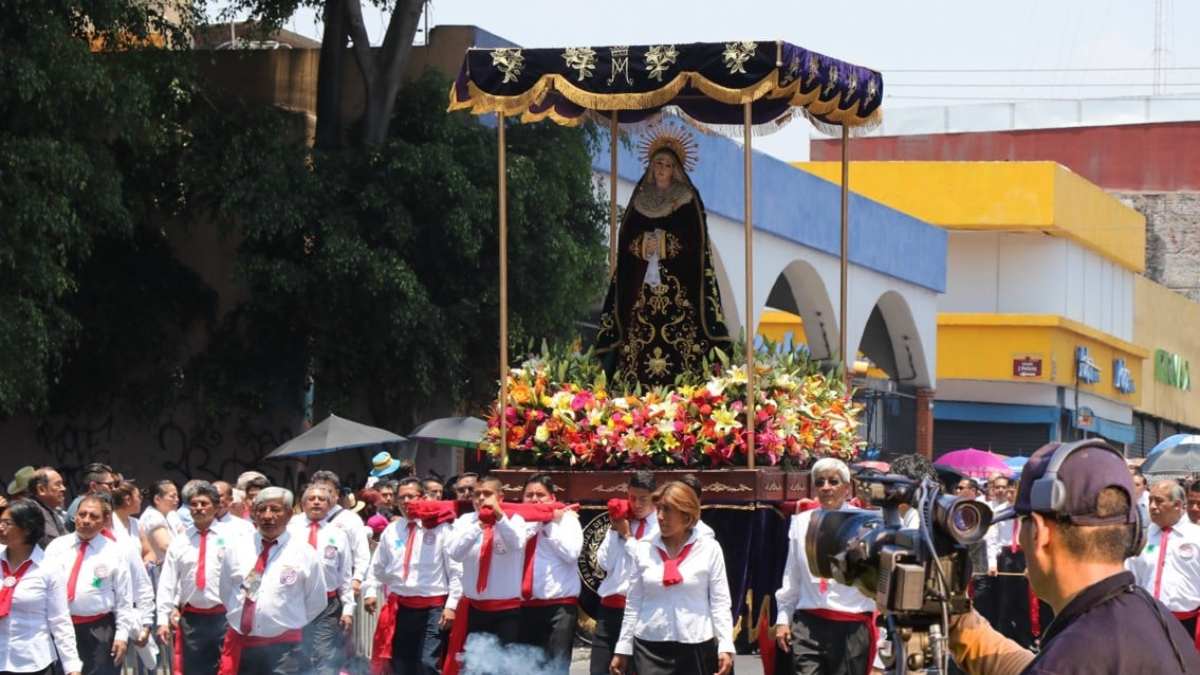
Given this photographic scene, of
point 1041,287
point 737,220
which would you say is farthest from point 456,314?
point 1041,287

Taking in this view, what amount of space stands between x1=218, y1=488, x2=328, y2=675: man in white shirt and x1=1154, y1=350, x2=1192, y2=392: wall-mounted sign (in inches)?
1681

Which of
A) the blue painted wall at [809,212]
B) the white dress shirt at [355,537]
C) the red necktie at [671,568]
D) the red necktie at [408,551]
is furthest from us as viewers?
the blue painted wall at [809,212]

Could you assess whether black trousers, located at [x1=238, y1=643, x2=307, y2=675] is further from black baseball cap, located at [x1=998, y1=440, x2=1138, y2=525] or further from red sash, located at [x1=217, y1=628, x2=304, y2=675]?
black baseball cap, located at [x1=998, y1=440, x2=1138, y2=525]

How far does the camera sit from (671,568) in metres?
11.7

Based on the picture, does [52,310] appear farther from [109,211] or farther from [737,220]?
[737,220]

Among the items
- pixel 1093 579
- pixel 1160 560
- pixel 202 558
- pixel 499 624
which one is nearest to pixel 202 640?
pixel 202 558

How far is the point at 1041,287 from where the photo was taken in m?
44.6

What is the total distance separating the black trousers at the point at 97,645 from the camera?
12.7 meters

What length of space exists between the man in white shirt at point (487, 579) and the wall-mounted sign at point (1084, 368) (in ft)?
109

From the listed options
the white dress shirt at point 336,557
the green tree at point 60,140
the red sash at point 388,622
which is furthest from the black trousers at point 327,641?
the green tree at point 60,140

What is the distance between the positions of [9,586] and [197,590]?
253cm

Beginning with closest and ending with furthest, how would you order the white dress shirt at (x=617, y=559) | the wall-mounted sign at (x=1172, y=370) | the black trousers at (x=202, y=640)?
the white dress shirt at (x=617, y=559), the black trousers at (x=202, y=640), the wall-mounted sign at (x=1172, y=370)

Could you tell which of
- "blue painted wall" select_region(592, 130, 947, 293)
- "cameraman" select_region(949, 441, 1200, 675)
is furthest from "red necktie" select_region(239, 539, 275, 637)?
"blue painted wall" select_region(592, 130, 947, 293)

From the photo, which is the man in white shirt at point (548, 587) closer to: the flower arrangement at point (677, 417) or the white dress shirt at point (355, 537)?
the flower arrangement at point (677, 417)
